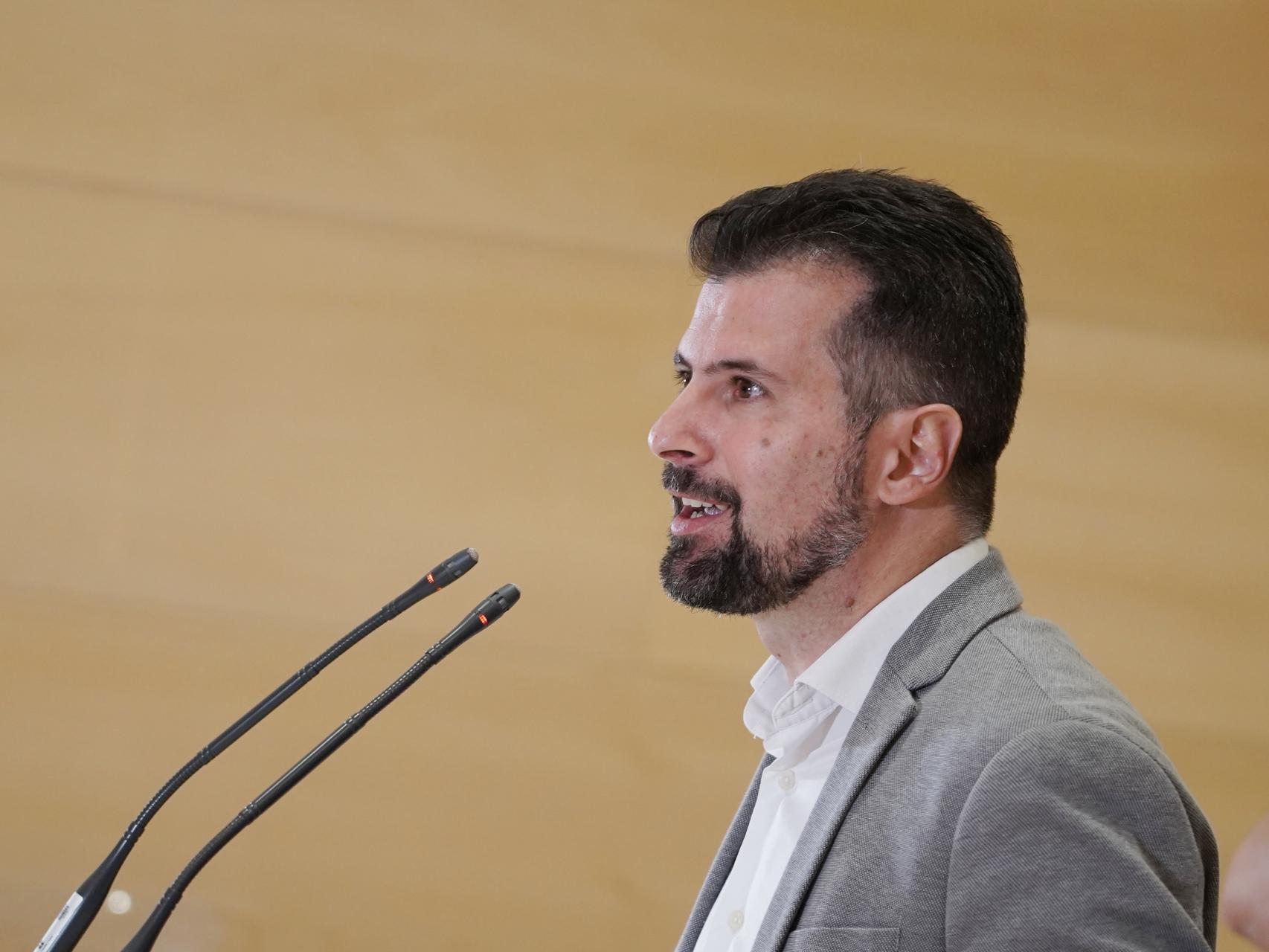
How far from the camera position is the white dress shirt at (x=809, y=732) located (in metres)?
1.01

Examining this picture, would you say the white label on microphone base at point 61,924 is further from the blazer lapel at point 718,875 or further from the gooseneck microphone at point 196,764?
the blazer lapel at point 718,875

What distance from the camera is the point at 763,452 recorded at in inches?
42.7

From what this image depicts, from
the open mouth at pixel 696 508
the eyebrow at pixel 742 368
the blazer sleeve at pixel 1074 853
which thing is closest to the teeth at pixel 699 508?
the open mouth at pixel 696 508

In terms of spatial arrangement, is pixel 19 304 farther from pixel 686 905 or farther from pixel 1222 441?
pixel 1222 441

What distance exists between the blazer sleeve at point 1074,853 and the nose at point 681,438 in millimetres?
390

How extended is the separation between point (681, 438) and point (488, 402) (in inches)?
31.9

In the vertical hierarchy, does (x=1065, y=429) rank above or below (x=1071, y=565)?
above

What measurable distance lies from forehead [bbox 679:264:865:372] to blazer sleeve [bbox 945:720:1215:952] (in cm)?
40

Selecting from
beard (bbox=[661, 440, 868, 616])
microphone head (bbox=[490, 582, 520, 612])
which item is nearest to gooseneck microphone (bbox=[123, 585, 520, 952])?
microphone head (bbox=[490, 582, 520, 612])

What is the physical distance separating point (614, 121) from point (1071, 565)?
35.6 inches

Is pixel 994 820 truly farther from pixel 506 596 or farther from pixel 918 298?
pixel 918 298

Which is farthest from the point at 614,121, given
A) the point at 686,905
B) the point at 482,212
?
the point at 686,905

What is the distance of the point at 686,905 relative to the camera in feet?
6.10

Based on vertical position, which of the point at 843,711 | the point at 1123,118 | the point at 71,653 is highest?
the point at 1123,118
